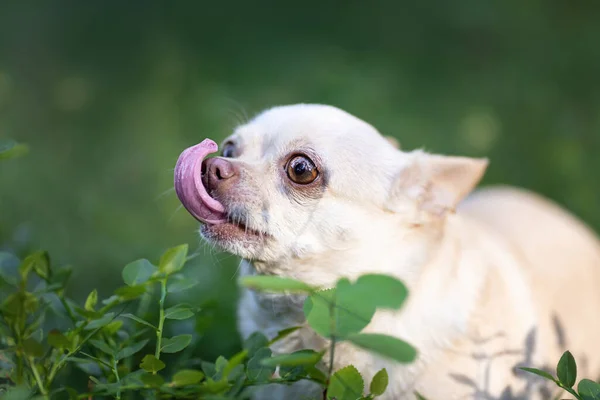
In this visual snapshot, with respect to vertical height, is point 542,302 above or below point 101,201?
above

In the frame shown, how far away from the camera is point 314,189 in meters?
2.30

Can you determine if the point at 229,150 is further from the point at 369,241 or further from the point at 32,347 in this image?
the point at 32,347

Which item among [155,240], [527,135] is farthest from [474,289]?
[527,135]

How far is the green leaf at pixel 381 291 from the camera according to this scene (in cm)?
149

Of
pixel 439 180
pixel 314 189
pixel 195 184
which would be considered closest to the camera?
pixel 195 184

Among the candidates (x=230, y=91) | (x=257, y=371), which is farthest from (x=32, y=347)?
(x=230, y=91)

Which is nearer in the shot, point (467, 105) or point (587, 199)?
point (587, 199)

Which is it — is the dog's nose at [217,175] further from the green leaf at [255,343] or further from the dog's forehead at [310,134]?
the green leaf at [255,343]

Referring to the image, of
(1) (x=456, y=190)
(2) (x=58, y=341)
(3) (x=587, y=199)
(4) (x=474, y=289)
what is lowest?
(2) (x=58, y=341)

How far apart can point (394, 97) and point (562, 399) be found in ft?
11.8

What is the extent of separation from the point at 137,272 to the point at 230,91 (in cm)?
395

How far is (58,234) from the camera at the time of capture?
3832 mm

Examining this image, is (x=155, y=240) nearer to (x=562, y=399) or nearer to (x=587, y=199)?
(x=562, y=399)

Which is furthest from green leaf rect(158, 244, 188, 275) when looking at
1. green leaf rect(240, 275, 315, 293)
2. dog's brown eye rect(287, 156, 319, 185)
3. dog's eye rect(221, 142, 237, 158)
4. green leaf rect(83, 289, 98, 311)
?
dog's eye rect(221, 142, 237, 158)
